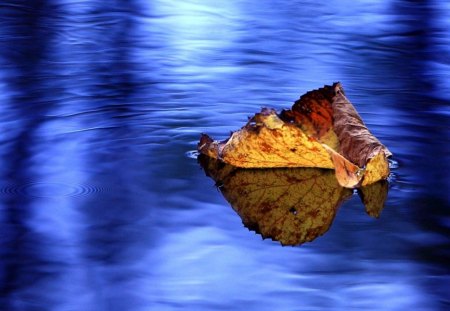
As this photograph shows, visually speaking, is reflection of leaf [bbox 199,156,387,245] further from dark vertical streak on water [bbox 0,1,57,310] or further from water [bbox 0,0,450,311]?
dark vertical streak on water [bbox 0,1,57,310]

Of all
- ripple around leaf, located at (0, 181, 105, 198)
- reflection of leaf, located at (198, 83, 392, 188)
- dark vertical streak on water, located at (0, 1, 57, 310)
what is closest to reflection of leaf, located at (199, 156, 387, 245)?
reflection of leaf, located at (198, 83, 392, 188)

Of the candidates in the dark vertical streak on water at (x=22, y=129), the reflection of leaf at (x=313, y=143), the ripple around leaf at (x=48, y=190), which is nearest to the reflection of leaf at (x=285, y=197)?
the reflection of leaf at (x=313, y=143)

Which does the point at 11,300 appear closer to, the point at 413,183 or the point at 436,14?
the point at 413,183

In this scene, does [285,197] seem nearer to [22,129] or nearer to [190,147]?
[190,147]

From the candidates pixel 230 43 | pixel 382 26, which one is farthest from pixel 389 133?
pixel 382 26

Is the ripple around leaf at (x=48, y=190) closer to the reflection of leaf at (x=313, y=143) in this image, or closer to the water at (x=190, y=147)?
the water at (x=190, y=147)
